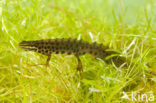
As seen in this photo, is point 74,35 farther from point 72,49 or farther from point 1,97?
point 1,97

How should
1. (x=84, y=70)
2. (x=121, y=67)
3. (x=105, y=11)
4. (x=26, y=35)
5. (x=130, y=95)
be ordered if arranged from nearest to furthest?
(x=130, y=95) → (x=121, y=67) → (x=84, y=70) → (x=26, y=35) → (x=105, y=11)

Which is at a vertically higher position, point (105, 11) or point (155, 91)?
point (105, 11)

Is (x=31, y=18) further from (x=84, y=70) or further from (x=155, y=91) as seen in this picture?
(x=155, y=91)

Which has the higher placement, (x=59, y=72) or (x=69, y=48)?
(x=69, y=48)

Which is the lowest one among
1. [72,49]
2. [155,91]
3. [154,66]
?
[155,91]

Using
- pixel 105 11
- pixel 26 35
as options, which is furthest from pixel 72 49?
pixel 105 11

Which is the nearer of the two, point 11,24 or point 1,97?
point 1,97

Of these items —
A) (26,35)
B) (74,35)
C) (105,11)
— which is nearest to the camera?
(26,35)
